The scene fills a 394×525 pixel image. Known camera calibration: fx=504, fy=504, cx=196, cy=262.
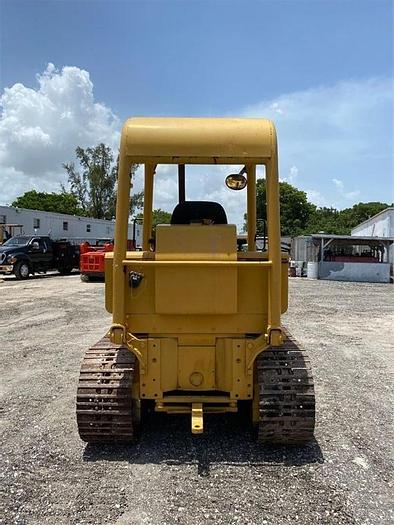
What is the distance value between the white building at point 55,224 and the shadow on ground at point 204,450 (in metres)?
28.8

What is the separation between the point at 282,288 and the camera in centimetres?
415

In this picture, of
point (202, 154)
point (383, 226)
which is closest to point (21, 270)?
point (202, 154)

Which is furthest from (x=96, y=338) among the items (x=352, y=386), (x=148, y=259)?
(x=148, y=259)

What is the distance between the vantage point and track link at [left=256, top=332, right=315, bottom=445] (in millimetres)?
3938

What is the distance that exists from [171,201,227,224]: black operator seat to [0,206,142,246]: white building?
92.8 feet

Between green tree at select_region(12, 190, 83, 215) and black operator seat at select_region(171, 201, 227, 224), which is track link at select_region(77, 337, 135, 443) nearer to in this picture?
black operator seat at select_region(171, 201, 227, 224)

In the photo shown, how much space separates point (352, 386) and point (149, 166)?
363 centimetres

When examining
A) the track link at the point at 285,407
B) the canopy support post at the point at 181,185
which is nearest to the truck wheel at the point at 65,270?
the canopy support post at the point at 181,185

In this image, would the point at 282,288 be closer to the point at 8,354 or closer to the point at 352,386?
the point at 352,386

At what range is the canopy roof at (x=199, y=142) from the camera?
3920mm

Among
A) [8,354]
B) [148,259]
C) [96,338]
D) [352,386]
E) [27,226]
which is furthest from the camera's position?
[27,226]

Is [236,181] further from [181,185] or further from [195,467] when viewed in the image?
[195,467]

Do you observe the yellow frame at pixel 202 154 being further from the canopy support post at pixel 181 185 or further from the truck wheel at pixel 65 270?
the truck wheel at pixel 65 270

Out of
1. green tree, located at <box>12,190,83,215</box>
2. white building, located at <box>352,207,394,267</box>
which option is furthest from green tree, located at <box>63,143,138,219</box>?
white building, located at <box>352,207,394,267</box>
